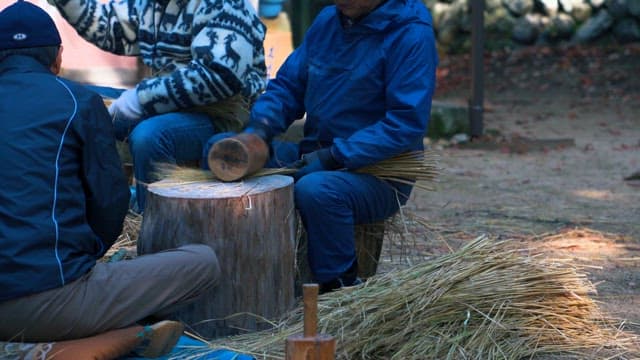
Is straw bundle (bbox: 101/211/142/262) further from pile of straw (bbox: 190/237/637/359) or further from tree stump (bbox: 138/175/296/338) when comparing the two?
pile of straw (bbox: 190/237/637/359)

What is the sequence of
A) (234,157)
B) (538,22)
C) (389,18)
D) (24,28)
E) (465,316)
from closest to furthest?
(24,28)
(465,316)
(234,157)
(389,18)
(538,22)

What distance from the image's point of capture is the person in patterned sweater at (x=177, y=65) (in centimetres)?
451

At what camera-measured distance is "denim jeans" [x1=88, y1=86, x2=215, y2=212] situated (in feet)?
14.9

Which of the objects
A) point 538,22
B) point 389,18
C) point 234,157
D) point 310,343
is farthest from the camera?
Answer: point 538,22

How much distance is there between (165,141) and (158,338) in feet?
4.15

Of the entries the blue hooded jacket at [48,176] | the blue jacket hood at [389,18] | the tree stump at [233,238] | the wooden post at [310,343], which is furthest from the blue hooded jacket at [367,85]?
the wooden post at [310,343]

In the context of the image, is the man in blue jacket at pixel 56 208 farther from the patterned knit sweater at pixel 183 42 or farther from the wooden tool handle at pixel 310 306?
the patterned knit sweater at pixel 183 42

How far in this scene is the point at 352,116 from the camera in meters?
4.20

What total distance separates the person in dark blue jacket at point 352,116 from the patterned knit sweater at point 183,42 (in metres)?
0.26

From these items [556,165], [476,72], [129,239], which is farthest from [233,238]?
[476,72]

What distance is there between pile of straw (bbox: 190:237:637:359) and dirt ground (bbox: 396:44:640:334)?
45 cm

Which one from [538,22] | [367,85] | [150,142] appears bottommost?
[538,22]

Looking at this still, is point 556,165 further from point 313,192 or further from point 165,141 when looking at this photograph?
point 313,192

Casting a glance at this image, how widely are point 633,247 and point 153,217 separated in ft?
9.23
